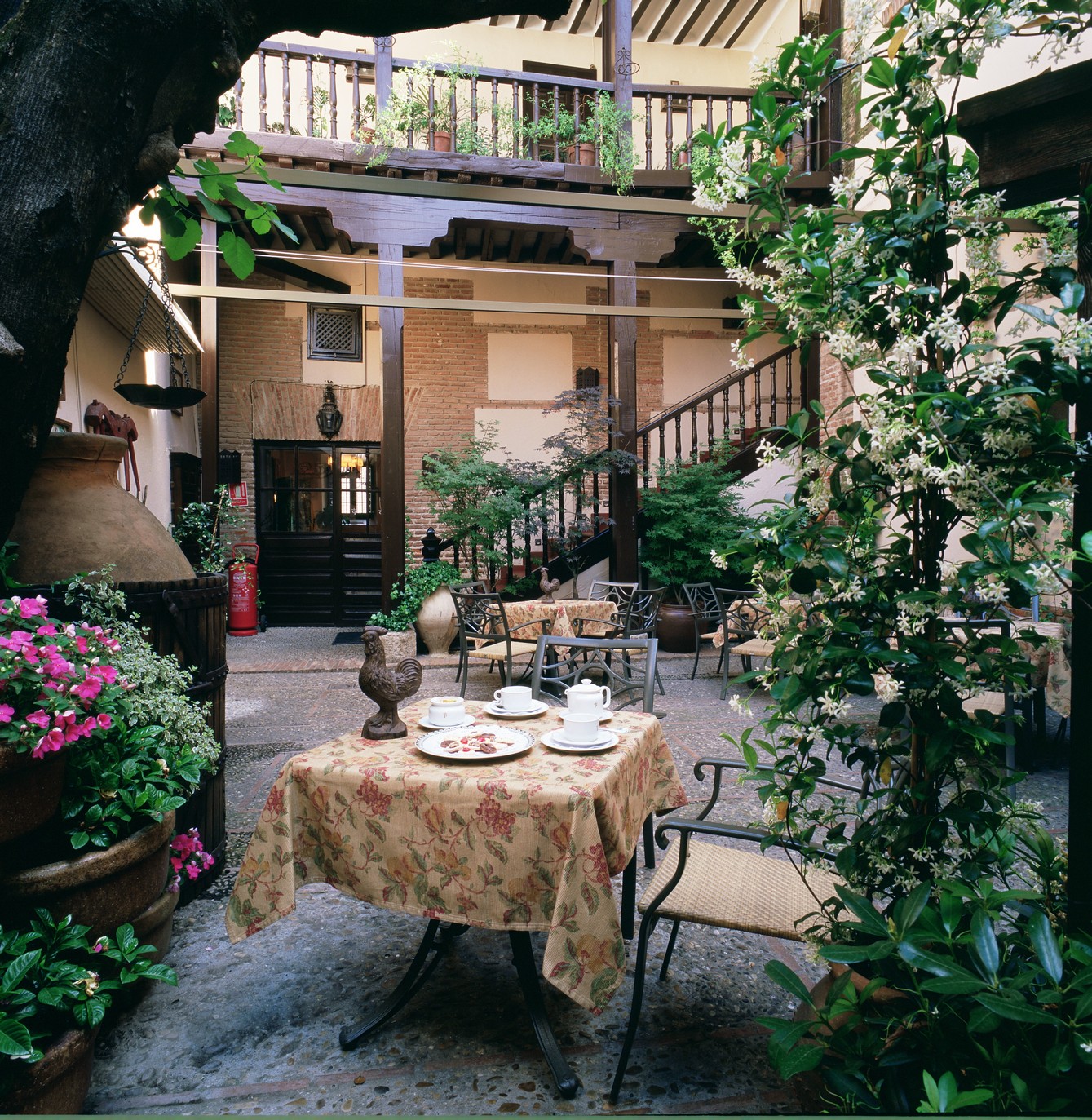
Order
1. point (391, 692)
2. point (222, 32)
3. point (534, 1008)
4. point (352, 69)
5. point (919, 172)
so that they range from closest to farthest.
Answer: point (919, 172)
point (222, 32)
point (534, 1008)
point (391, 692)
point (352, 69)

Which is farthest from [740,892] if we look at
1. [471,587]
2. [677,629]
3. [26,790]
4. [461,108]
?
[461,108]

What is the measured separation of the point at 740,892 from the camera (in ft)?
5.60

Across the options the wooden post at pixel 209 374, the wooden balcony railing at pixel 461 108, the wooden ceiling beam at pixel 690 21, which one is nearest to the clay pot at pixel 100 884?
the wooden post at pixel 209 374

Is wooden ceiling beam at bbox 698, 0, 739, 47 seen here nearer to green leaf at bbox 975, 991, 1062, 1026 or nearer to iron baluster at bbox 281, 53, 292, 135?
iron baluster at bbox 281, 53, 292, 135

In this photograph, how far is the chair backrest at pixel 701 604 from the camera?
6.60m

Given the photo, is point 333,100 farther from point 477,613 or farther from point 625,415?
point 477,613

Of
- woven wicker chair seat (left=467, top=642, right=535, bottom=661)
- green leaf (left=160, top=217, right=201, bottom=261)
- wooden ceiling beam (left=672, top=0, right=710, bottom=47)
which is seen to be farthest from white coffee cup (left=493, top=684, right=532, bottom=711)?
wooden ceiling beam (left=672, top=0, right=710, bottom=47)

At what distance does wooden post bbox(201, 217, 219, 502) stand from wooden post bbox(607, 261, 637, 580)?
12.9 feet

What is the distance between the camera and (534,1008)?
171cm

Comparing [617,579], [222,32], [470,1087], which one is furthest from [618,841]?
[617,579]

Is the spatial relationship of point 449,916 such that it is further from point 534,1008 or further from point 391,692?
point 391,692

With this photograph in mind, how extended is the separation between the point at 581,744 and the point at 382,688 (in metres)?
0.54

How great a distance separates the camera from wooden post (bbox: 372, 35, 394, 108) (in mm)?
7012

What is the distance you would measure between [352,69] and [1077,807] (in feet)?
29.0
